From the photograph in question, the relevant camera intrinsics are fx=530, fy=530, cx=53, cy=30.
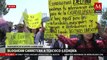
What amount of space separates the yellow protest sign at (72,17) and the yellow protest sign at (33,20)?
0.18 metres

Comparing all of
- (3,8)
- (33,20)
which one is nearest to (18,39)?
(33,20)

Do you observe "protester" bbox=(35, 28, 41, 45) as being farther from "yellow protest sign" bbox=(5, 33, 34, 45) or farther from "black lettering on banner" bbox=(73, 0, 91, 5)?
"black lettering on banner" bbox=(73, 0, 91, 5)

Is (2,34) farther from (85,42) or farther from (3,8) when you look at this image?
(85,42)

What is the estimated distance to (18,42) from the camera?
30.1ft

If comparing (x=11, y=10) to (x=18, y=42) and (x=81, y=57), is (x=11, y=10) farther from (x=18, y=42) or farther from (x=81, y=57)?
(x=81, y=57)

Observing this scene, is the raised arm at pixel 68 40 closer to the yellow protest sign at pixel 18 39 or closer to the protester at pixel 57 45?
the protester at pixel 57 45

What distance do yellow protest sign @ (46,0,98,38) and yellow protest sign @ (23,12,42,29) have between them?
0.18m

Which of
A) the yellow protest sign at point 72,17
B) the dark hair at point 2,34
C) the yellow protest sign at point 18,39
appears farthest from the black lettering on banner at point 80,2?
the dark hair at point 2,34

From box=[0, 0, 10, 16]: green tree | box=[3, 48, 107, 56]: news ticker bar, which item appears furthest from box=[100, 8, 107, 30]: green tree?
box=[0, 0, 10, 16]: green tree

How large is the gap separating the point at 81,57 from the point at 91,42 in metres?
0.31

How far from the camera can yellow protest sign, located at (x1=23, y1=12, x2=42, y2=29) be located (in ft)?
29.7

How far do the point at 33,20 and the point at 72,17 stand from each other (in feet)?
2.22

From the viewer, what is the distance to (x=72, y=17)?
895 centimetres

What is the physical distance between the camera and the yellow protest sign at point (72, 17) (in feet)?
29.1
